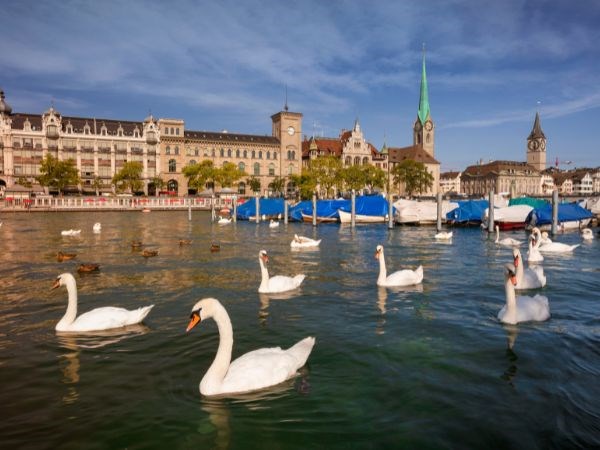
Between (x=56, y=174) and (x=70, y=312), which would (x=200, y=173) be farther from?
(x=70, y=312)

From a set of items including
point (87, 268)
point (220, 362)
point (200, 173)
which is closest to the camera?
point (220, 362)

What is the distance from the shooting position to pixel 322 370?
301 inches

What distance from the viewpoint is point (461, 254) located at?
22578mm

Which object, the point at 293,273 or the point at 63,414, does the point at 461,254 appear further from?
the point at 63,414

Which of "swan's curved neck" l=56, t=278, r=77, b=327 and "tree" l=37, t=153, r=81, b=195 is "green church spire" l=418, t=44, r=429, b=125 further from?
"swan's curved neck" l=56, t=278, r=77, b=327

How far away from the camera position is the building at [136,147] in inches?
3797

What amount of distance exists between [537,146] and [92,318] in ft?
Answer: 690

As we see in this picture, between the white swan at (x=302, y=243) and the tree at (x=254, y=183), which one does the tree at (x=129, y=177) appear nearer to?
the tree at (x=254, y=183)

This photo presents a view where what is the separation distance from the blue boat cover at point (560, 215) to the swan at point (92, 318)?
111 ft

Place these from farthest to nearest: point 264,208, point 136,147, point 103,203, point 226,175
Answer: point 136,147 → point 226,175 → point 103,203 → point 264,208

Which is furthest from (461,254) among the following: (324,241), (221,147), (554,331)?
(221,147)

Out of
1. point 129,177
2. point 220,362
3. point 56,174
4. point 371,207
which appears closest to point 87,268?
point 220,362

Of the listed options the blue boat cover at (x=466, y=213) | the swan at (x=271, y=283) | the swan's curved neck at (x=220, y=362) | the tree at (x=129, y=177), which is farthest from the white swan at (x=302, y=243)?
the tree at (x=129, y=177)

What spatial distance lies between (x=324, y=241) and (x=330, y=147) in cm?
9810
